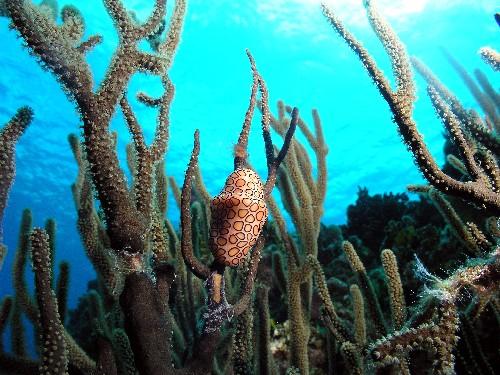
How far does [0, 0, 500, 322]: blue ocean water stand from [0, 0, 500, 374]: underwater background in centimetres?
6

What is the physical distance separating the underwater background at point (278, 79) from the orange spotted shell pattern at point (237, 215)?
8.38 m

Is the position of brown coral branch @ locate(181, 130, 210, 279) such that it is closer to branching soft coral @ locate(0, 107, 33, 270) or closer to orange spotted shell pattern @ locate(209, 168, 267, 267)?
orange spotted shell pattern @ locate(209, 168, 267, 267)

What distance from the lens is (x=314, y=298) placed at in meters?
5.21

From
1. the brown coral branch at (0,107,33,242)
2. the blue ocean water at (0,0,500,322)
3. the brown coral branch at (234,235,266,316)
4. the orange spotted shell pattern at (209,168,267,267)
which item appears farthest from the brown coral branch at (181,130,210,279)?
the blue ocean water at (0,0,500,322)

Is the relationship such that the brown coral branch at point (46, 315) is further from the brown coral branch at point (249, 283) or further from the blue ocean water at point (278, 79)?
the blue ocean water at point (278, 79)

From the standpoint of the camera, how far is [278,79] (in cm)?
2058

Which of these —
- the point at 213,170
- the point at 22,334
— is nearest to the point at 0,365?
the point at 22,334

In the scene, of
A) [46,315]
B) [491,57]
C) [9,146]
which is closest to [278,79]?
[491,57]

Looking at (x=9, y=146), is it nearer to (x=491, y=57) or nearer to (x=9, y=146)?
(x=9, y=146)

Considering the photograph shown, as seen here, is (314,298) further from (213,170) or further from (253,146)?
(213,170)

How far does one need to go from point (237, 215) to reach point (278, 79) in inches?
794

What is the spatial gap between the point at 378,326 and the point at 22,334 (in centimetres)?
305

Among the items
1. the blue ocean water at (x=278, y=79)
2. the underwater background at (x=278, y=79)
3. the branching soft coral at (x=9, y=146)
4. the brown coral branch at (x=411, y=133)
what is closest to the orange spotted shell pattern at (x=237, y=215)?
the brown coral branch at (x=411, y=133)

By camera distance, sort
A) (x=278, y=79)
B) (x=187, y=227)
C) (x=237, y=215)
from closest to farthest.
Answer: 1. (x=237, y=215)
2. (x=187, y=227)
3. (x=278, y=79)
